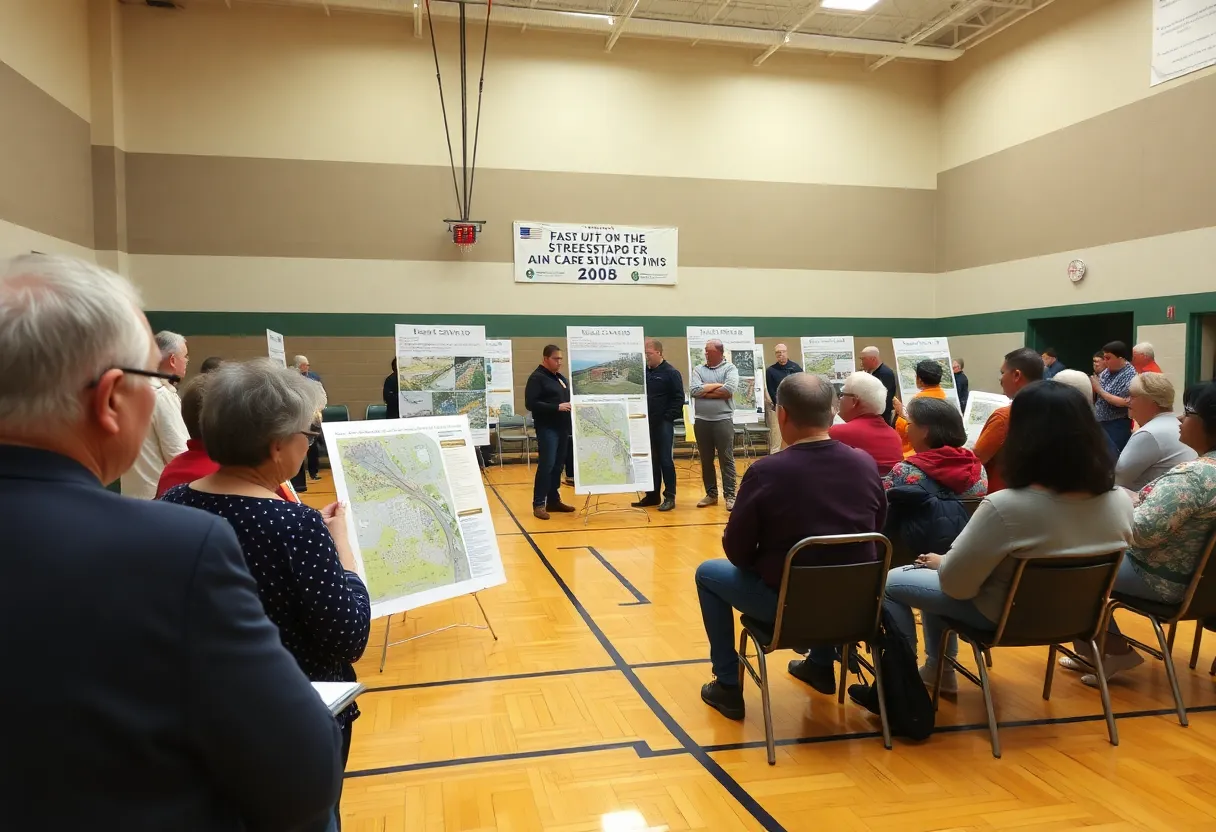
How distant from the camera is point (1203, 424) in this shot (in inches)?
117

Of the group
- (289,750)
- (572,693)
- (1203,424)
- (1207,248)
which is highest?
(1207,248)

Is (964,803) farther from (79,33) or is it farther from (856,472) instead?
(79,33)

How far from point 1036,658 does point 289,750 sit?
12.7 feet

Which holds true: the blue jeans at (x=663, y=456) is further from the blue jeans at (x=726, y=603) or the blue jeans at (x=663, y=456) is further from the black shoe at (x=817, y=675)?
the blue jeans at (x=726, y=603)

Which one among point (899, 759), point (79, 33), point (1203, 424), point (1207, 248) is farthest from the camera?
point (79, 33)

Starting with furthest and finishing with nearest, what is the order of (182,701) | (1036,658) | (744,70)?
(744,70), (1036,658), (182,701)

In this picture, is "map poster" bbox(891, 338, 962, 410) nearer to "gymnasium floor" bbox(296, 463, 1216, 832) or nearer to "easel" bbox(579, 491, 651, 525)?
"easel" bbox(579, 491, 651, 525)

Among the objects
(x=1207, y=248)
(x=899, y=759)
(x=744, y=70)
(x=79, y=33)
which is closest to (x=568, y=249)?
(x=744, y=70)

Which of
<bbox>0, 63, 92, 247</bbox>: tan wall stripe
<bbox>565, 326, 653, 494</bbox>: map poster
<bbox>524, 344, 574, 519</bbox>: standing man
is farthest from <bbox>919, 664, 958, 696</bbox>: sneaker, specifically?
<bbox>0, 63, 92, 247</bbox>: tan wall stripe

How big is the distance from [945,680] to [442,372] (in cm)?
554

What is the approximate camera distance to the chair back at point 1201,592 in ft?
9.42

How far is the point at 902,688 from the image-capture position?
9.35 ft

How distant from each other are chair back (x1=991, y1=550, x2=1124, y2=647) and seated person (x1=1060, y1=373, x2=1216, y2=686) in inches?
9.8

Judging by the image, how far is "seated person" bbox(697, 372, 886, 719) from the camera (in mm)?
2740
